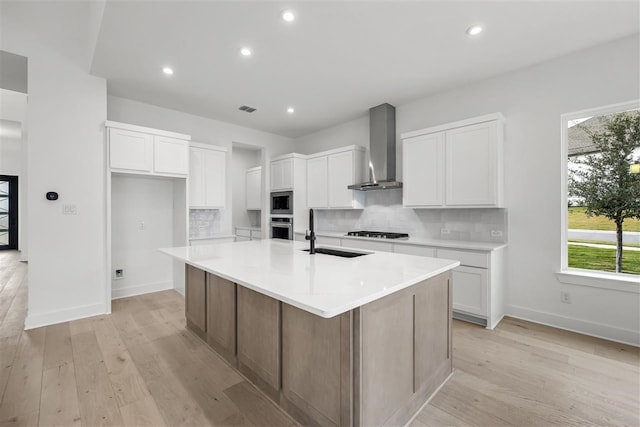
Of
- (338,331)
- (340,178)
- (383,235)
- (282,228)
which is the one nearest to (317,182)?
(340,178)

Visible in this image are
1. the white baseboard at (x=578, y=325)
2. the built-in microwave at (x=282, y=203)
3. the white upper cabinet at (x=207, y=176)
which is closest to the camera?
the white baseboard at (x=578, y=325)

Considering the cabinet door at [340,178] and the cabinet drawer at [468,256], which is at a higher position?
the cabinet door at [340,178]

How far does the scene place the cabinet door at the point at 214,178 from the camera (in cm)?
449

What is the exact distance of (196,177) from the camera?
438 cm

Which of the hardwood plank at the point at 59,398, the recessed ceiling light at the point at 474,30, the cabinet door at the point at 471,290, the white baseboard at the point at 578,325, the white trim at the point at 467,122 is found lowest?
the hardwood plank at the point at 59,398

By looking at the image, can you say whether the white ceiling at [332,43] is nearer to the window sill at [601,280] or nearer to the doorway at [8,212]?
the window sill at [601,280]

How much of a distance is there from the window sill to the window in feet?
0.08

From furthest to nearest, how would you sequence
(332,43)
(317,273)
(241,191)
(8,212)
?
(8,212), (241,191), (332,43), (317,273)

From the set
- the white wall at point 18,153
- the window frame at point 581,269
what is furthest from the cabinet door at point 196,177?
the window frame at point 581,269

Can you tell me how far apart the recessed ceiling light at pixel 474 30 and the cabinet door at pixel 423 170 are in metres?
1.15

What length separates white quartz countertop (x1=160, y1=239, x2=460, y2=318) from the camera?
1.21 meters

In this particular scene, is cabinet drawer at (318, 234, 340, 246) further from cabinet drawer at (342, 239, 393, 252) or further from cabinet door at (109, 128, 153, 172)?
cabinet door at (109, 128, 153, 172)

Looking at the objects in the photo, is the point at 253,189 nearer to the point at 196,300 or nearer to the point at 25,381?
the point at 196,300

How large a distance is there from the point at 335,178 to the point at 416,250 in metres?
2.00
